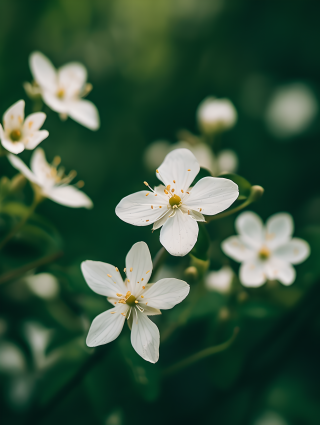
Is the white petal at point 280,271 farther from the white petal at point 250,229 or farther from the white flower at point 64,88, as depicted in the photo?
the white flower at point 64,88

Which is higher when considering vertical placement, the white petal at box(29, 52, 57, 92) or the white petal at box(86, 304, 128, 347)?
the white petal at box(29, 52, 57, 92)

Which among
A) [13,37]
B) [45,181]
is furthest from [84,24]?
[45,181]

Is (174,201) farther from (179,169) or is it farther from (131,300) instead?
(131,300)

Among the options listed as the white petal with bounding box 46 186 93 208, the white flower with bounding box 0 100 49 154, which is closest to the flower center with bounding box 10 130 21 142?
the white flower with bounding box 0 100 49 154

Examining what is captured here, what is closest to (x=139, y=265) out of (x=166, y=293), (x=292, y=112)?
(x=166, y=293)

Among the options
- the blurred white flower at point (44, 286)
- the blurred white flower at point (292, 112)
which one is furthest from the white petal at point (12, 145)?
the blurred white flower at point (292, 112)

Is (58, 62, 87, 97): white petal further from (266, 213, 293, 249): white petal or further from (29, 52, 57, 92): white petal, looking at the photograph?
(266, 213, 293, 249): white petal
